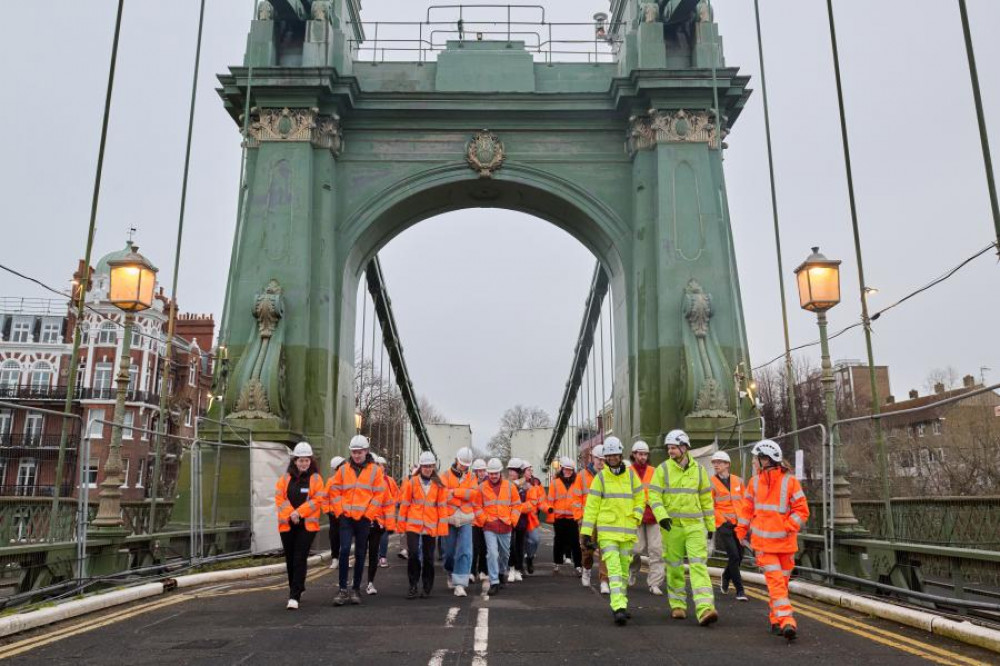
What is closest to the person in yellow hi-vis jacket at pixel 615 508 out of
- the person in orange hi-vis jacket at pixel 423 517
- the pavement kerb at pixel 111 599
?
the person in orange hi-vis jacket at pixel 423 517

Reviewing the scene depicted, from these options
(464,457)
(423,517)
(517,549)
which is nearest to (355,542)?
(423,517)

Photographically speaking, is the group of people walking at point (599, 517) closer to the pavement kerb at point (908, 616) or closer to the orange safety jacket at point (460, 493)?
the orange safety jacket at point (460, 493)

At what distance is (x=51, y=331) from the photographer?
55688 millimetres

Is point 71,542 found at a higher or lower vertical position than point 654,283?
lower

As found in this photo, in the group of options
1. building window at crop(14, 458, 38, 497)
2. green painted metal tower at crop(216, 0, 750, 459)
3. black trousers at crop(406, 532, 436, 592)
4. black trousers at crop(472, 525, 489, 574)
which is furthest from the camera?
green painted metal tower at crop(216, 0, 750, 459)

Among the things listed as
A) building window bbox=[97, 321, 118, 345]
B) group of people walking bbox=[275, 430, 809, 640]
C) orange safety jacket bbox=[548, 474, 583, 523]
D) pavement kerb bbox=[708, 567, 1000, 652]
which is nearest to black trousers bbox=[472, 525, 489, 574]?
group of people walking bbox=[275, 430, 809, 640]

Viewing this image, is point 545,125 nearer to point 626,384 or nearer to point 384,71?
point 384,71

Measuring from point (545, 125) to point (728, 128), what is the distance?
16.1 feet

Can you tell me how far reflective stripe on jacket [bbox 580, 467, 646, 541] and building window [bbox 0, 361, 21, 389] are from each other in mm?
52536

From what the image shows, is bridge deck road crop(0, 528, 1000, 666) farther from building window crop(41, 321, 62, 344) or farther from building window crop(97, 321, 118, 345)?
building window crop(41, 321, 62, 344)

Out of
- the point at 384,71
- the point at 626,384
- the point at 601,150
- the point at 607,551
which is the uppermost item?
the point at 384,71

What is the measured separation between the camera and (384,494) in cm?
998

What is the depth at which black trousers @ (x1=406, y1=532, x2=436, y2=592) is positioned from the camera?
34.0ft

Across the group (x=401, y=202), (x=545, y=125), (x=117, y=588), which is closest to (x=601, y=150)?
(x=545, y=125)
